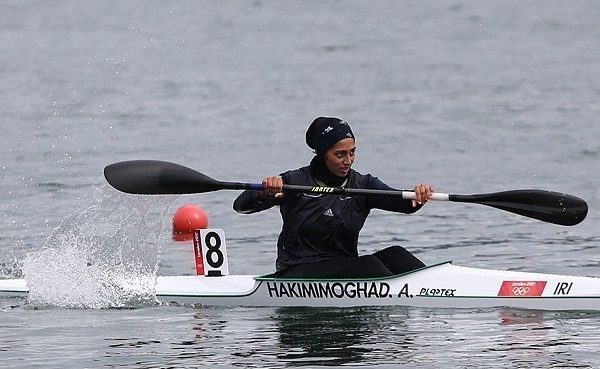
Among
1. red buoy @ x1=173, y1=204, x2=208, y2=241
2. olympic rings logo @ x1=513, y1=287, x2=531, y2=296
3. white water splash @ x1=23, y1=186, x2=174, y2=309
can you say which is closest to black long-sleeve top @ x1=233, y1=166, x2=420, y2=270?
olympic rings logo @ x1=513, y1=287, x2=531, y2=296

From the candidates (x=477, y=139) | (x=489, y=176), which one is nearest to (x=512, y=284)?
(x=489, y=176)

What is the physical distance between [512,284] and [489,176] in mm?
9088

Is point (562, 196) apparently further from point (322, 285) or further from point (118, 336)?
point (118, 336)

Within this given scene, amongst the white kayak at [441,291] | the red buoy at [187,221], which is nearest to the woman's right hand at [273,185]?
the white kayak at [441,291]

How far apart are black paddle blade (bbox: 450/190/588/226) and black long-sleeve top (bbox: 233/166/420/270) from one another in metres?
0.72

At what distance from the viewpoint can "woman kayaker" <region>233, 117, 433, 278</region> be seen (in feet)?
36.4

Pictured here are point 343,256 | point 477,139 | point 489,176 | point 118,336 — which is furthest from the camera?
point 477,139

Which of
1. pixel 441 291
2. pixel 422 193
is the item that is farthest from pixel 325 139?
pixel 441 291

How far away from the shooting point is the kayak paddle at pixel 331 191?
11.0 m

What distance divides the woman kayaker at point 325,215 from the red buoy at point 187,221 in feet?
16.9

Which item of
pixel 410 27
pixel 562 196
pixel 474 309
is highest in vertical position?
pixel 410 27

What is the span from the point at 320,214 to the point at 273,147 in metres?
11.5

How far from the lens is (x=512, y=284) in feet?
36.2

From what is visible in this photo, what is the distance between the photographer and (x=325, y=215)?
11.1 metres
